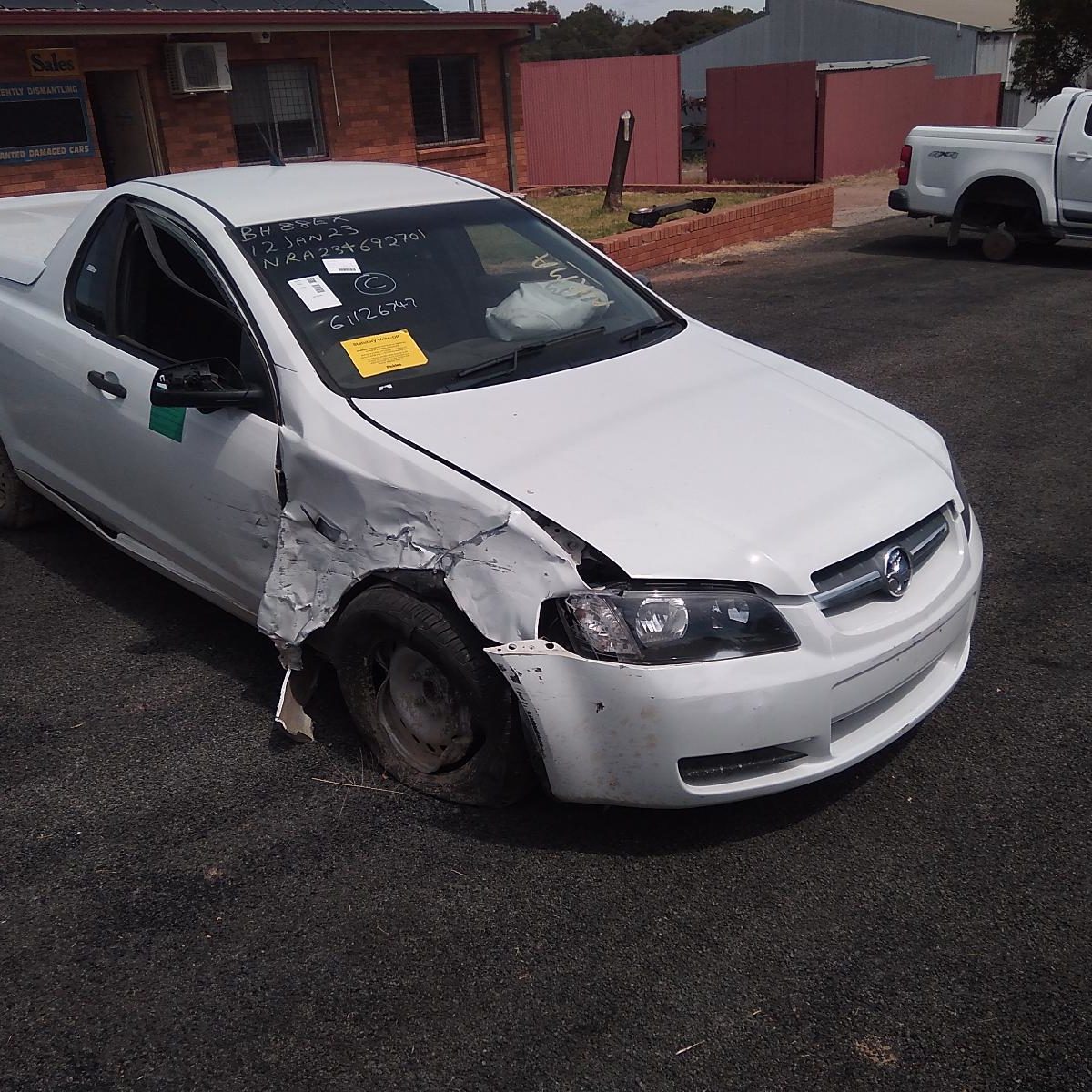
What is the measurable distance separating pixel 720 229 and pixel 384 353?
1017 cm

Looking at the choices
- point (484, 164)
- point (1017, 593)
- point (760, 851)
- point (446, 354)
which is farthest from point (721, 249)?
point (760, 851)

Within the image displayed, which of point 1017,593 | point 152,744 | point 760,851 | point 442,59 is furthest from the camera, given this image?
point 442,59

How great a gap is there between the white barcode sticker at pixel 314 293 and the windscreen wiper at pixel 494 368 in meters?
0.49

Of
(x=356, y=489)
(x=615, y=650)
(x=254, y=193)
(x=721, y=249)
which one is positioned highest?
(x=254, y=193)

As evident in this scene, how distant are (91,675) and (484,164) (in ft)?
49.3

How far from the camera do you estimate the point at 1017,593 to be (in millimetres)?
4617

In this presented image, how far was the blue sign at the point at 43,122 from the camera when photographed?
492 inches

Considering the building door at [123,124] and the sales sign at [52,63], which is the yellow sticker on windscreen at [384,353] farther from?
the building door at [123,124]

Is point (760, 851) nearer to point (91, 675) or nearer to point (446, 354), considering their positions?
point (446, 354)

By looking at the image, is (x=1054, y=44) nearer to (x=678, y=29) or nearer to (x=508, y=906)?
(x=508, y=906)

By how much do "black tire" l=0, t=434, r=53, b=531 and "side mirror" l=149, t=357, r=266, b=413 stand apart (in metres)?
2.16

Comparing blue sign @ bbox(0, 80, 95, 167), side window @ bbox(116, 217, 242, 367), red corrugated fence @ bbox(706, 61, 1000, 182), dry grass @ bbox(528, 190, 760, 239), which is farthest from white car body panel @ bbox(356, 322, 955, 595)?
red corrugated fence @ bbox(706, 61, 1000, 182)

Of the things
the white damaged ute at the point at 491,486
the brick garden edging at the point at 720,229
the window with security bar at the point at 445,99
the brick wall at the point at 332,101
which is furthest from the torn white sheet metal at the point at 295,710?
the window with security bar at the point at 445,99

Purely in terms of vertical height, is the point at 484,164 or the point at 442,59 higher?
the point at 442,59
